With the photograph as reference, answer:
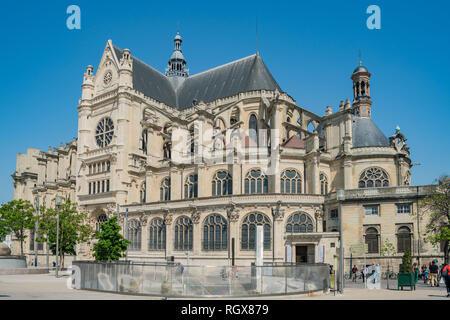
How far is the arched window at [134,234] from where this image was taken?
51525mm

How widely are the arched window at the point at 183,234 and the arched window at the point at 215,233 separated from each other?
213 cm

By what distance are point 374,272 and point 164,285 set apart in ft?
44.5

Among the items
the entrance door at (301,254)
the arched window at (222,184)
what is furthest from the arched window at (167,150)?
the entrance door at (301,254)

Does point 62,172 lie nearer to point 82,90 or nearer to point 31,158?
point 82,90

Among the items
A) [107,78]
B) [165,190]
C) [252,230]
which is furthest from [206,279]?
[107,78]

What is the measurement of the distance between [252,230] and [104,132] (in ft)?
103

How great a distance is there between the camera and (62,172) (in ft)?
238

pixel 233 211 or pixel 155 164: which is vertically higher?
pixel 155 164

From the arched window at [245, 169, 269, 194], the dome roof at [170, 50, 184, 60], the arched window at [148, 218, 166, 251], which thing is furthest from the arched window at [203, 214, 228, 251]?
the dome roof at [170, 50, 184, 60]

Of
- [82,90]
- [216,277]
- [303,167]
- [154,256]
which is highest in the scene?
[82,90]
